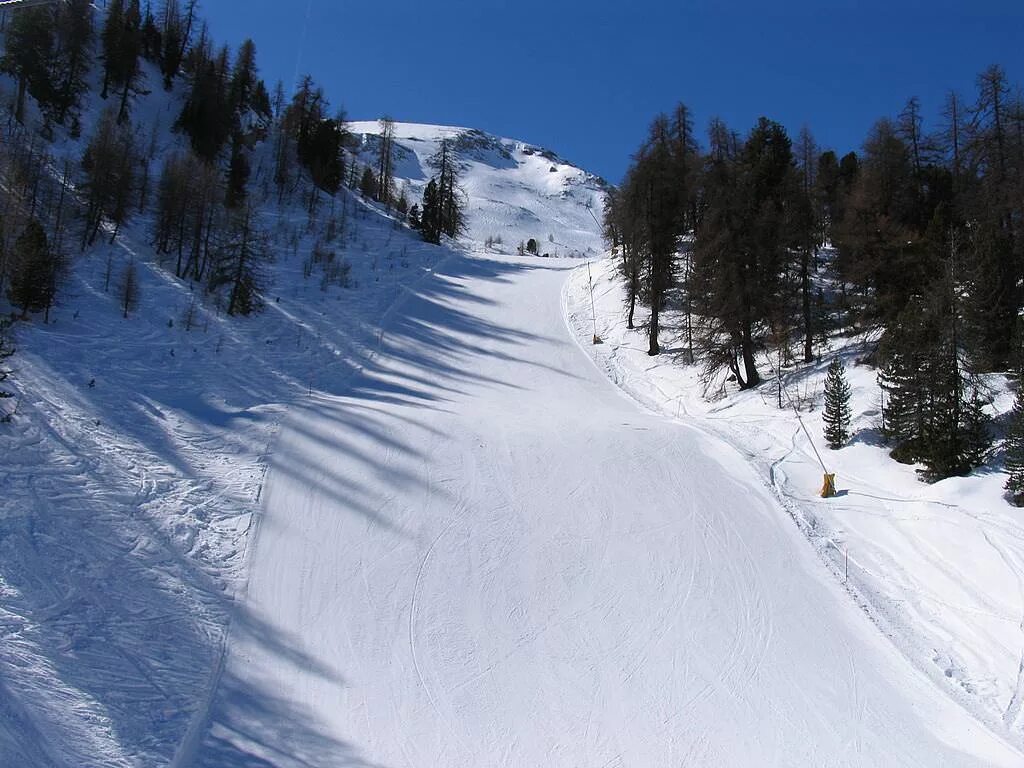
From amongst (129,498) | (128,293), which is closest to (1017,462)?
(129,498)

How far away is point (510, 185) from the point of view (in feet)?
486

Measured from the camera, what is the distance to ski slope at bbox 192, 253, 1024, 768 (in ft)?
27.3

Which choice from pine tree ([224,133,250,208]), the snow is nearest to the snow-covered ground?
the snow

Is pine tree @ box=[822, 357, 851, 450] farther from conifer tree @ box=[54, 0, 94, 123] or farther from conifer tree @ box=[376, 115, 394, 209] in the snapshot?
conifer tree @ box=[376, 115, 394, 209]

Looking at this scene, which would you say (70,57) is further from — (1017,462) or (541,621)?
(1017,462)

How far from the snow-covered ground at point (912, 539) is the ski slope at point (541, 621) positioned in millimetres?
556

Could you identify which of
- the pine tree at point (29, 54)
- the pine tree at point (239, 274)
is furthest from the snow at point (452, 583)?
the pine tree at point (29, 54)

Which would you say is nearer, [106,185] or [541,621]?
[541,621]

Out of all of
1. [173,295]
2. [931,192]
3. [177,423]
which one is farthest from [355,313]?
[931,192]

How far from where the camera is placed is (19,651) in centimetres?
771

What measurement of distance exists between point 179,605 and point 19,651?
2.13 metres

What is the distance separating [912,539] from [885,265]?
12965 millimetres

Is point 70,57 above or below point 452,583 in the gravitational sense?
above

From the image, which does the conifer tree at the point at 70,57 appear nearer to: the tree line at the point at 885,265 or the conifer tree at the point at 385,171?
the conifer tree at the point at 385,171
